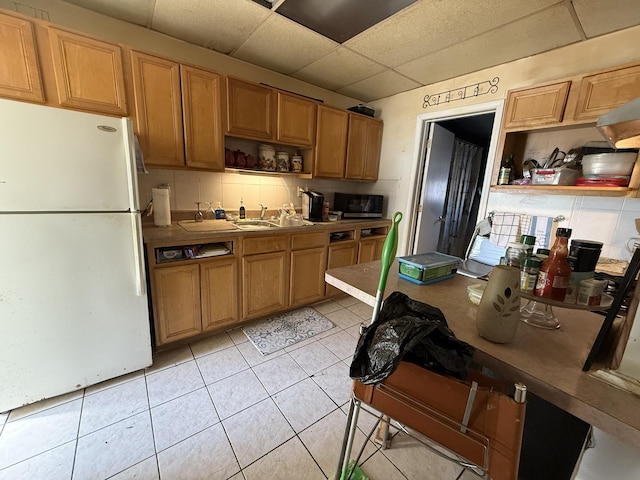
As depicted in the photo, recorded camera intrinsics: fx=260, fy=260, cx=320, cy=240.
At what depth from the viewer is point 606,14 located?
5.03 ft

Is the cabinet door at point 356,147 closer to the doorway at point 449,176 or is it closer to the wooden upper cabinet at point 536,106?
the doorway at point 449,176

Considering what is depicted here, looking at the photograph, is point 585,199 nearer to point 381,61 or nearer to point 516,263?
point 516,263

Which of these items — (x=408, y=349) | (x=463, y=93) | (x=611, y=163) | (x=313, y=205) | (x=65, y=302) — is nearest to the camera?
(x=408, y=349)

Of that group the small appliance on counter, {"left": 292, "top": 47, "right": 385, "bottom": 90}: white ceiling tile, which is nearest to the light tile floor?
the small appliance on counter

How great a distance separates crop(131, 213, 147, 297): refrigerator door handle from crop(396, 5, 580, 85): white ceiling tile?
2.45 metres

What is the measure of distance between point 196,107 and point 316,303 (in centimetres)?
212

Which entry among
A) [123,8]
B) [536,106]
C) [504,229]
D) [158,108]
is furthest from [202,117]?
[504,229]

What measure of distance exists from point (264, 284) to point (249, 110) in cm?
153

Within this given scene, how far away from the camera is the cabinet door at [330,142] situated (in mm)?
2711

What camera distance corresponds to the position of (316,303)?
284cm

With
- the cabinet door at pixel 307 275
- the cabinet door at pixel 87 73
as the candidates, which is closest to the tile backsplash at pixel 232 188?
the cabinet door at pixel 87 73

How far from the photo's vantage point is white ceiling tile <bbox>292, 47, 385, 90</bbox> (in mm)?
2227

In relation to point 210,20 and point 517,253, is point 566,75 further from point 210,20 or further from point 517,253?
point 210,20

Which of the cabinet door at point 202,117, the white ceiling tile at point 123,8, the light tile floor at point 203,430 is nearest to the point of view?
the light tile floor at point 203,430
